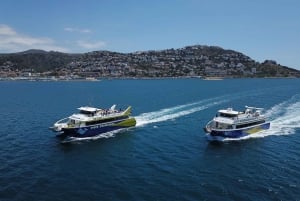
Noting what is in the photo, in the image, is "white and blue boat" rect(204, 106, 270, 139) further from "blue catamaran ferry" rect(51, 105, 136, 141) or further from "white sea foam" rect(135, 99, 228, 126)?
"white sea foam" rect(135, 99, 228, 126)

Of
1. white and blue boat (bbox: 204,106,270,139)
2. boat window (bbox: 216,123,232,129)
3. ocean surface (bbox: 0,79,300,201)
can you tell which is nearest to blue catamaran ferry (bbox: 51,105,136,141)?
ocean surface (bbox: 0,79,300,201)

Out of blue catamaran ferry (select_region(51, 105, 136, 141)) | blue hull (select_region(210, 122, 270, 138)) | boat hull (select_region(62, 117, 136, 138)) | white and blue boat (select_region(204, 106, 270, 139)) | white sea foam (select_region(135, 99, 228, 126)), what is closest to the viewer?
blue hull (select_region(210, 122, 270, 138))

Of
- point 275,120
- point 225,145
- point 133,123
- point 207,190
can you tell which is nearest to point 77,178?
point 207,190

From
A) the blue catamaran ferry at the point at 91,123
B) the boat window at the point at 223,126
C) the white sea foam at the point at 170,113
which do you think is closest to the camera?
the blue catamaran ferry at the point at 91,123

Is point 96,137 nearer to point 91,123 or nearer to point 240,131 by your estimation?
point 91,123

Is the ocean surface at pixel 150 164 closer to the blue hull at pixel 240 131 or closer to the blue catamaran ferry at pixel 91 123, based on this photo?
the blue hull at pixel 240 131

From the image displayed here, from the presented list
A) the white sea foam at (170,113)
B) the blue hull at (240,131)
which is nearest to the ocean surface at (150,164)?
the blue hull at (240,131)

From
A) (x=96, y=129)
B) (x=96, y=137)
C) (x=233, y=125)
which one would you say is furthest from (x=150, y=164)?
(x=233, y=125)
